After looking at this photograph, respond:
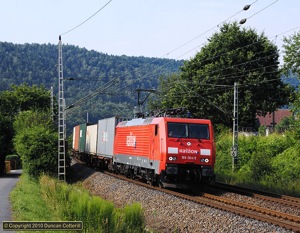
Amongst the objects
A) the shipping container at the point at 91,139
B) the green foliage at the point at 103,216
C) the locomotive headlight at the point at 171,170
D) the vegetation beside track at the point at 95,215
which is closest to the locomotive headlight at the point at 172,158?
the locomotive headlight at the point at 171,170

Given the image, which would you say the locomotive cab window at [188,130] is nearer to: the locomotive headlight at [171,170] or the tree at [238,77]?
the locomotive headlight at [171,170]

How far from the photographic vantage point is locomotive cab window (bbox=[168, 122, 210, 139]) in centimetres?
2034

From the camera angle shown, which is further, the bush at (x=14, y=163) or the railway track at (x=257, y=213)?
the bush at (x=14, y=163)

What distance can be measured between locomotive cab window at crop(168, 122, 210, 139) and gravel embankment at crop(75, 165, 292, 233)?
8.32 ft

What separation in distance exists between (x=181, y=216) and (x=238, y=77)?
111 ft

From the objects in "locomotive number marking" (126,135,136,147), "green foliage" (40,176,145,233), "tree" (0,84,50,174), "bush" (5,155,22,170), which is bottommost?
"bush" (5,155,22,170)

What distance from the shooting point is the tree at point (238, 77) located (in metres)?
46.6

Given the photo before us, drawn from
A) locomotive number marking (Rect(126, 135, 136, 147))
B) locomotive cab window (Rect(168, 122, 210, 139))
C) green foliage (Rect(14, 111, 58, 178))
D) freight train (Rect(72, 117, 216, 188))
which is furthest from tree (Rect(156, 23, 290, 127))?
locomotive cab window (Rect(168, 122, 210, 139))

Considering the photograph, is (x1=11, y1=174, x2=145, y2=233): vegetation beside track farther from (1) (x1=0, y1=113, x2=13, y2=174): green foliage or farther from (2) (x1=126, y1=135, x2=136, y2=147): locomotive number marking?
(1) (x1=0, y1=113, x2=13, y2=174): green foliage

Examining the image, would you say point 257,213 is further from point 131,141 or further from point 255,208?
point 131,141

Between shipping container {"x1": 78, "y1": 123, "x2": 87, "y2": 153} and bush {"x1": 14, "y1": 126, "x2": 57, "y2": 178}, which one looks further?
shipping container {"x1": 78, "y1": 123, "x2": 87, "y2": 153}

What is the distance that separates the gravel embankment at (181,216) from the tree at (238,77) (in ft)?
88.4

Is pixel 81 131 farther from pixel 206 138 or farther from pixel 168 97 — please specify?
pixel 206 138

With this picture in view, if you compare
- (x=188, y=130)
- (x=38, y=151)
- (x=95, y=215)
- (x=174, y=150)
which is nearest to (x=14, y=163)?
(x=38, y=151)
